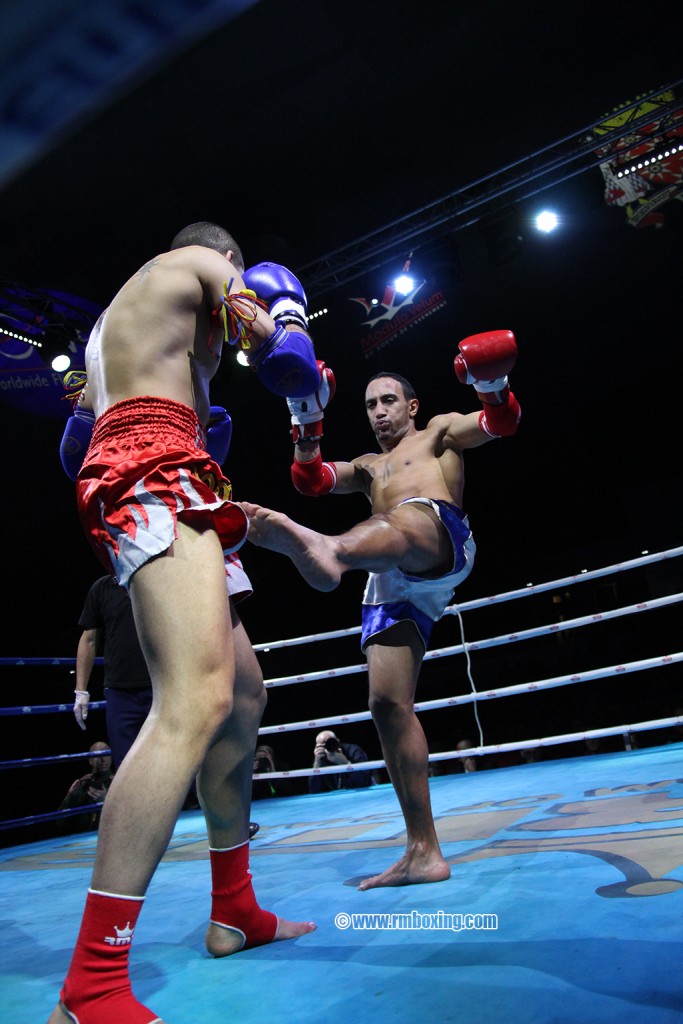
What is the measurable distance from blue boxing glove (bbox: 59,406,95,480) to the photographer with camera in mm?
3525

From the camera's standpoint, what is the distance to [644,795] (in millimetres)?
2359

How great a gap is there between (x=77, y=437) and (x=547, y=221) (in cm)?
594

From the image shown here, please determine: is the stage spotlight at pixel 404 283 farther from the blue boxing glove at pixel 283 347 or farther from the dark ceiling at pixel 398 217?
the blue boxing glove at pixel 283 347

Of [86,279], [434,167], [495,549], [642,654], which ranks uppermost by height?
[434,167]

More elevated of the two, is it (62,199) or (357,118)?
(357,118)

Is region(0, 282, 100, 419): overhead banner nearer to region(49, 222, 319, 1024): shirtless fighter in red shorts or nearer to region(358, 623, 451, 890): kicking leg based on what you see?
region(358, 623, 451, 890): kicking leg

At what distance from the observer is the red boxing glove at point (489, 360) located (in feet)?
7.44

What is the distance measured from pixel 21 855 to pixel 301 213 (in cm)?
576

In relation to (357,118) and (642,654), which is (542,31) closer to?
(357,118)

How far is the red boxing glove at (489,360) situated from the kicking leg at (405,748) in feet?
2.85

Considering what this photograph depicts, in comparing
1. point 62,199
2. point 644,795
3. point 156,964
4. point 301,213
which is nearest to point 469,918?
point 156,964

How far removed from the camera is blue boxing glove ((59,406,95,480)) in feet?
5.40

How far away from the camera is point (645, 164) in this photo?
19.4 feet

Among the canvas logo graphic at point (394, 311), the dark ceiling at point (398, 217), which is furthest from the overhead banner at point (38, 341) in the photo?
the canvas logo graphic at point (394, 311)
